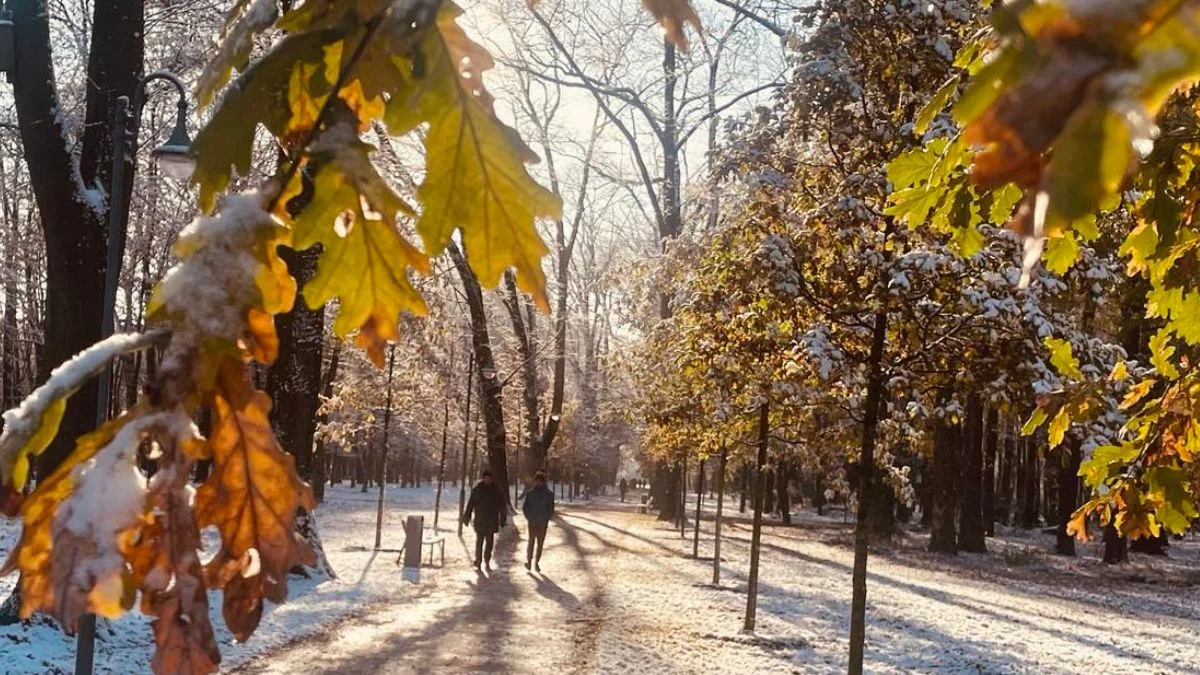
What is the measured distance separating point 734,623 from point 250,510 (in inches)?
490

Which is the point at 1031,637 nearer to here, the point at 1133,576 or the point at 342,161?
the point at 1133,576

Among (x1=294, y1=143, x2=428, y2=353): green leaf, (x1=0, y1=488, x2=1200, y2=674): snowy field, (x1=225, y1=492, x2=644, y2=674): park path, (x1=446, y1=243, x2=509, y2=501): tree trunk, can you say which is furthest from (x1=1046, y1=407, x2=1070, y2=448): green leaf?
(x1=446, y1=243, x2=509, y2=501): tree trunk

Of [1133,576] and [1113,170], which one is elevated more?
[1113,170]

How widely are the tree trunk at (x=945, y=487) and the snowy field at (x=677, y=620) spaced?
1.79m

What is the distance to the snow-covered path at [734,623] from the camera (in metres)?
Result: 9.95

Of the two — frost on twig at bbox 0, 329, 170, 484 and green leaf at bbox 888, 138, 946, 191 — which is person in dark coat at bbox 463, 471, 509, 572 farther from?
frost on twig at bbox 0, 329, 170, 484

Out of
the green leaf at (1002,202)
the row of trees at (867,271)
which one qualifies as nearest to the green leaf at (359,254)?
the green leaf at (1002,202)

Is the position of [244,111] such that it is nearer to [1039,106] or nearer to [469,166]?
[469,166]

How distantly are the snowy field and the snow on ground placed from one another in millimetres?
31

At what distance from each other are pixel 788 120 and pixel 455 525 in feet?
78.4

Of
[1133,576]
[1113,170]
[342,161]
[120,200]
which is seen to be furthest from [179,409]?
[1133,576]

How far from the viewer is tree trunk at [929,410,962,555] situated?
76.1 ft

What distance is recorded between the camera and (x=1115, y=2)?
520 millimetres

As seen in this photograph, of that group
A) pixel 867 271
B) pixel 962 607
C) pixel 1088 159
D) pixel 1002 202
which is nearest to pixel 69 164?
pixel 867 271
